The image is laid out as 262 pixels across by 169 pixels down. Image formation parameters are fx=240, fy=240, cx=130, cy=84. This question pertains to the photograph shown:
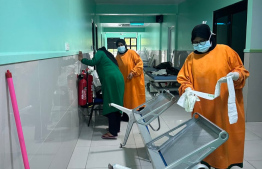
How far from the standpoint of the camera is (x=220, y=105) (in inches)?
87.8

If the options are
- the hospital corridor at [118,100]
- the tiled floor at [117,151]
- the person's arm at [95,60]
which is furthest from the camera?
the person's arm at [95,60]

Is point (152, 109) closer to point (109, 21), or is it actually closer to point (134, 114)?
point (134, 114)

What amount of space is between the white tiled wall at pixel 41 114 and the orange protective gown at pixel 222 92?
1240 millimetres

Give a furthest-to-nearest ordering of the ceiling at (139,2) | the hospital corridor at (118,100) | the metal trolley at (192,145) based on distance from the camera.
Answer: the ceiling at (139,2) → the metal trolley at (192,145) → the hospital corridor at (118,100)

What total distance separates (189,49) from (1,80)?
6.58m

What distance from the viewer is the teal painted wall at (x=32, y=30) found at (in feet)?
4.25

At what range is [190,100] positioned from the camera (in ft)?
6.67

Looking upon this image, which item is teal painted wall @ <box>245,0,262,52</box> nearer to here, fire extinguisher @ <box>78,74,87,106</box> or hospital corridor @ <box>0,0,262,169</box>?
hospital corridor @ <box>0,0,262,169</box>

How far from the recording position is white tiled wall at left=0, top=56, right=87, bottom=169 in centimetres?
129

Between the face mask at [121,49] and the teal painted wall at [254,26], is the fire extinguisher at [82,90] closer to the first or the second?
the face mask at [121,49]

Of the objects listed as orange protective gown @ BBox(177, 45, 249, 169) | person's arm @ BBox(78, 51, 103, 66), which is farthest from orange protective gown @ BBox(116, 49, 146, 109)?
orange protective gown @ BBox(177, 45, 249, 169)

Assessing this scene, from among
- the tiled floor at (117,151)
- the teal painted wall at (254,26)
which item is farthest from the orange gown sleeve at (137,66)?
the teal painted wall at (254,26)

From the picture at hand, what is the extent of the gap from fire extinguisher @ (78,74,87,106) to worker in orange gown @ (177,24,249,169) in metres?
1.82

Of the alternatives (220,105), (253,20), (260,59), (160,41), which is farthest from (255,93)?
(160,41)
